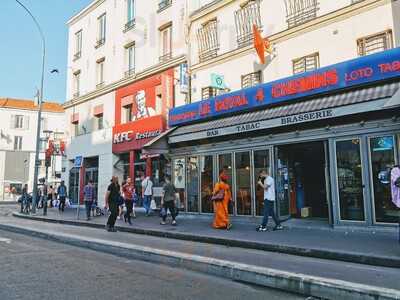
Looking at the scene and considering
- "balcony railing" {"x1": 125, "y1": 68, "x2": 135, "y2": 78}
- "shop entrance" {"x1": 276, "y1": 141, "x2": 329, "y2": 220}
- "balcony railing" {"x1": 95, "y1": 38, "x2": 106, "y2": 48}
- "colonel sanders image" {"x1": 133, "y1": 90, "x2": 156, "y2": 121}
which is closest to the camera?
"shop entrance" {"x1": 276, "y1": 141, "x2": 329, "y2": 220}

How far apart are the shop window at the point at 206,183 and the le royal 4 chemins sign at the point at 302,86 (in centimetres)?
171

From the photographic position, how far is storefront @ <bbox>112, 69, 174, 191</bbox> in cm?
1830

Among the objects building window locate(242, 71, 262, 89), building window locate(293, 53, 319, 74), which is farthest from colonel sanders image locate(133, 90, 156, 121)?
building window locate(293, 53, 319, 74)

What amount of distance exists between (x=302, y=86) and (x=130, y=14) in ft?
45.6

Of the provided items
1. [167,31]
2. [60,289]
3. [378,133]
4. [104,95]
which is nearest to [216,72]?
[167,31]

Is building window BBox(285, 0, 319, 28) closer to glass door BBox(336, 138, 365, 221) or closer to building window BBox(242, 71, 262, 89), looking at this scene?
building window BBox(242, 71, 262, 89)

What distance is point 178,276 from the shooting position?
6.52 meters

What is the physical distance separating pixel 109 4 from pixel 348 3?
1600 cm

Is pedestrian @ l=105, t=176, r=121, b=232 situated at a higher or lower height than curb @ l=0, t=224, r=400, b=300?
higher

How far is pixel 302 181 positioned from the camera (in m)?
13.7

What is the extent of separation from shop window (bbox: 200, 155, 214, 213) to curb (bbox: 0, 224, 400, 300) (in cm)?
618

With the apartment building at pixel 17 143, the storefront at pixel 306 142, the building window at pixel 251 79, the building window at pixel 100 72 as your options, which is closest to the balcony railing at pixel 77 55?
the building window at pixel 100 72

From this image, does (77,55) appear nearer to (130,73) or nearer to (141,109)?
(130,73)

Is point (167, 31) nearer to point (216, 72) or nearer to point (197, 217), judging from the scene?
point (216, 72)
